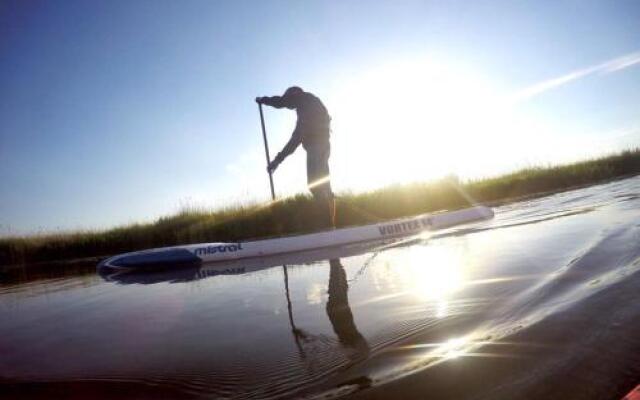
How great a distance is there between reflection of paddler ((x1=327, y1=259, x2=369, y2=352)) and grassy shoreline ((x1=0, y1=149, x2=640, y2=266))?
7629 millimetres

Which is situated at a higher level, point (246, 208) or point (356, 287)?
point (246, 208)

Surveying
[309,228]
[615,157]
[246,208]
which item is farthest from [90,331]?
[615,157]

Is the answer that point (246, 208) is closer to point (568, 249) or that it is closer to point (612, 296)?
point (568, 249)

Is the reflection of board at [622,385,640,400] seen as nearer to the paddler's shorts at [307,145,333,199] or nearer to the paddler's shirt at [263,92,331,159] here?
the paddler's shorts at [307,145,333,199]

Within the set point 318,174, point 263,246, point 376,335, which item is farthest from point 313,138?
point 376,335

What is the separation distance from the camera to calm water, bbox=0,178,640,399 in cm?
104

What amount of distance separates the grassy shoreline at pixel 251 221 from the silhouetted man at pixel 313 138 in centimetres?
362

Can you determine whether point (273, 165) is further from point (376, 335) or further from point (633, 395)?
point (633, 395)

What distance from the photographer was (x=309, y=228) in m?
11.1

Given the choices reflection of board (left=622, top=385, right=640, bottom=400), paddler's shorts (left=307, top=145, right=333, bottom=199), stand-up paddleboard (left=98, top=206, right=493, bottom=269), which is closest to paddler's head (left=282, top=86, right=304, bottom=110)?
paddler's shorts (left=307, top=145, right=333, bottom=199)

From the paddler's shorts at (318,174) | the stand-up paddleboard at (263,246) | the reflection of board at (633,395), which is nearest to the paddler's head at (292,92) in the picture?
the paddler's shorts at (318,174)

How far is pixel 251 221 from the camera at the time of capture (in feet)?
36.4

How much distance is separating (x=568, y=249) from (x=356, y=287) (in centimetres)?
152

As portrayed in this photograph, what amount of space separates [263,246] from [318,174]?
1943 mm
